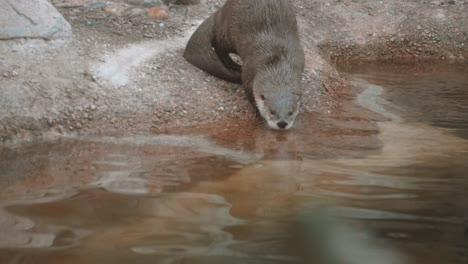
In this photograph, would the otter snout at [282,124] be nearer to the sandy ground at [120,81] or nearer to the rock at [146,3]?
the sandy ground at [120,81]

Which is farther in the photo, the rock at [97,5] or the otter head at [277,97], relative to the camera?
the rock at [97,5]

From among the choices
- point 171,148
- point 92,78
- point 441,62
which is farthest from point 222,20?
point 441,62

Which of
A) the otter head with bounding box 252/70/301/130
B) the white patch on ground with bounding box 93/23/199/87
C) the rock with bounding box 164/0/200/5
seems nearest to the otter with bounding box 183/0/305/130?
the otter head with bounding box 252/70/301/130

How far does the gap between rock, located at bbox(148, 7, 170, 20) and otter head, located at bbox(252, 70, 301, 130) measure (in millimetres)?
1425

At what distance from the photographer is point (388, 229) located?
2406mm

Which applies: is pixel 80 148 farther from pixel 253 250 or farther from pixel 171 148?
pixel 253 250

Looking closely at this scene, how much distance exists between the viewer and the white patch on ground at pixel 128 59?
14.1 feet

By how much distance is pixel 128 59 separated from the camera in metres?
4.53

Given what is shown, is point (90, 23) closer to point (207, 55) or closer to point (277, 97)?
point (207, 55)

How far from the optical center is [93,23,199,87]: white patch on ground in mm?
4301

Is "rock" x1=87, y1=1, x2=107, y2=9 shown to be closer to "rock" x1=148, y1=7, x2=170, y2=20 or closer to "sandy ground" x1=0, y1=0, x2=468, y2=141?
"sandy ground" x1=0, y1=0, x2=468, y2=141

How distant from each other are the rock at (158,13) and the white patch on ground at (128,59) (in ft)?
1.36

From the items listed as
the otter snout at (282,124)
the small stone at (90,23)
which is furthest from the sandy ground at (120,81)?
the otter snout at (282,124)

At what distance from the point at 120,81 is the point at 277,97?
999 mm
